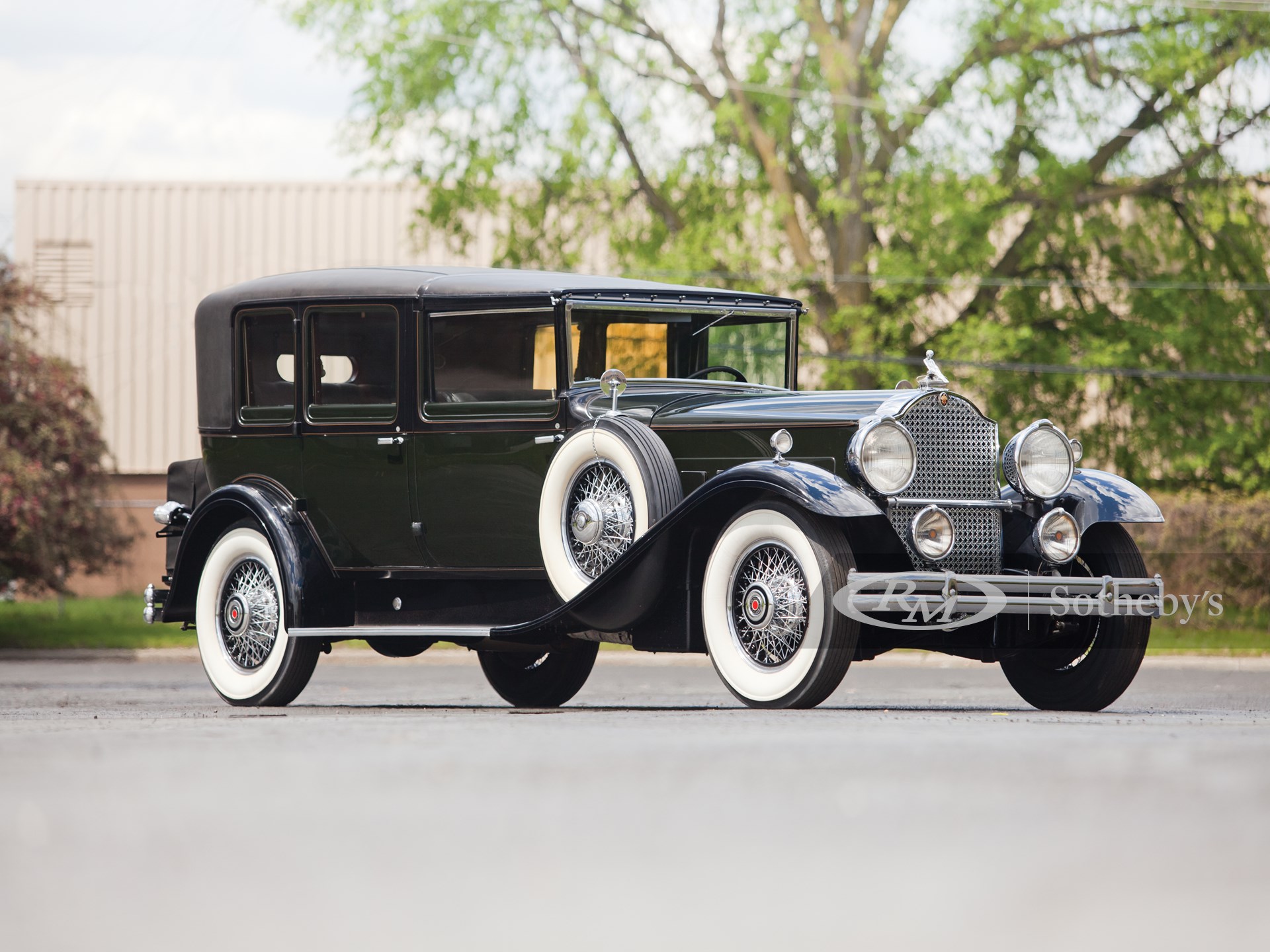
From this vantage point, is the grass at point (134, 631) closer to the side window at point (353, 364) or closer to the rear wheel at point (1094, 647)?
the side window at point (353, 364)

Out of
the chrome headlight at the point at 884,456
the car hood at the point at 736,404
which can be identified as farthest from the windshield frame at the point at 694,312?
the chrome headlight at the point at 884,456

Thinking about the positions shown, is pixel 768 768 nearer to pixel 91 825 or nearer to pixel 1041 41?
pixel 91 825

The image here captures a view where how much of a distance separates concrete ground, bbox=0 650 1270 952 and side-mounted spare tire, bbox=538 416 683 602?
2.95 feet

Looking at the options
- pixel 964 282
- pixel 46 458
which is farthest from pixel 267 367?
pixel 964 282

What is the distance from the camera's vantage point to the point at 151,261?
34.8 meters

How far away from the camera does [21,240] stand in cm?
3456

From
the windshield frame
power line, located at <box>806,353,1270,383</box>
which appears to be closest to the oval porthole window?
the windshield frame

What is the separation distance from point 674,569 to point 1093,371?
49.4 feet

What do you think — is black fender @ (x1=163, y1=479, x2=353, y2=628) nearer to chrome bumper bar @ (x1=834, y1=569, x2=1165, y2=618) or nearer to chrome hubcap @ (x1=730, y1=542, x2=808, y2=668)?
chrome hubcap @ (x1=730, y1=542, x2=808, y2=668)

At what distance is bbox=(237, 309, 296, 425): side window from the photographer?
951 centimetres

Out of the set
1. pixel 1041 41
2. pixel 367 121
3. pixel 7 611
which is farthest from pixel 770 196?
pixel 7 611

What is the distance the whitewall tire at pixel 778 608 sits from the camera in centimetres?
700

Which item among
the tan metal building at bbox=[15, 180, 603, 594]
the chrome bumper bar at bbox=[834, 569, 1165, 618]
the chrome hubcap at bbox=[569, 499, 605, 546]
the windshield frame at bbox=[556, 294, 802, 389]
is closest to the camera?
the chrome bumper bar at bbox=[834, 569, 1165, 618]

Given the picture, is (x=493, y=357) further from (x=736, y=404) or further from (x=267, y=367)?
(x=267, y=367)
